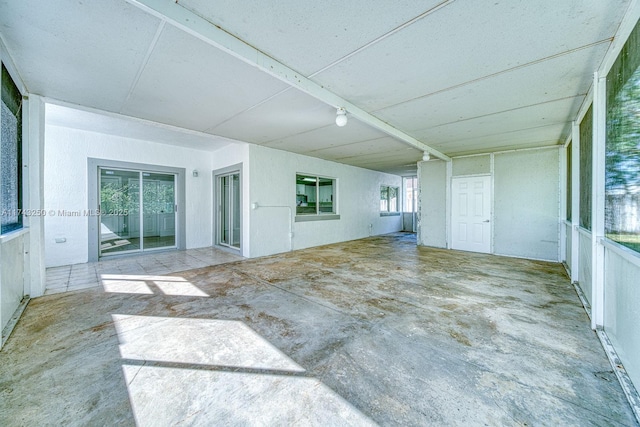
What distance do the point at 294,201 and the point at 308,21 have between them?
4813 mm

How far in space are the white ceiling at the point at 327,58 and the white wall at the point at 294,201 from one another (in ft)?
6.26

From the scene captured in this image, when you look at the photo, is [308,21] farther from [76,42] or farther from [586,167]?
[586,167]

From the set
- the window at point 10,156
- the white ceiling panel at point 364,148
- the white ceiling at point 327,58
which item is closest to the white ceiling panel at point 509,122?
the white ceiling at point 327,58

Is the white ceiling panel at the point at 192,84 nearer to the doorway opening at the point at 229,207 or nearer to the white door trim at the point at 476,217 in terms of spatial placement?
the doorway opening at the point at 229,207

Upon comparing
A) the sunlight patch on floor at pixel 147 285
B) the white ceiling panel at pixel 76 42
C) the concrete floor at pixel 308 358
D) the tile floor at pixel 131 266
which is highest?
the white ceiling panel at pixel 76 42

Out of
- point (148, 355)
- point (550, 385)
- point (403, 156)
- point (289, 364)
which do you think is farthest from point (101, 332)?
point (403, 156)

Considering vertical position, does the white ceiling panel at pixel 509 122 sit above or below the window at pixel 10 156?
above

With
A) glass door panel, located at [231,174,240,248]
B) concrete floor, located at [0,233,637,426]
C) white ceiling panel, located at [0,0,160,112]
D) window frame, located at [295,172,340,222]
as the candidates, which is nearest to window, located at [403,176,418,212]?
window frame, located at [295,172,340,222]

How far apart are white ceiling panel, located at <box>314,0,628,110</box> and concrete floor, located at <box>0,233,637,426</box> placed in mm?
2567

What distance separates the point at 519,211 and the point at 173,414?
7089 mm

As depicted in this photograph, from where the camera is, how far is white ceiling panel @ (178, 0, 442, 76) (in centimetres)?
171

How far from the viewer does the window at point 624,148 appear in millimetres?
1699

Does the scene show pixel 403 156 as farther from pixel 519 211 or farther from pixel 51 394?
pixel 51 394

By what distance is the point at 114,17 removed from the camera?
183 centimetres
